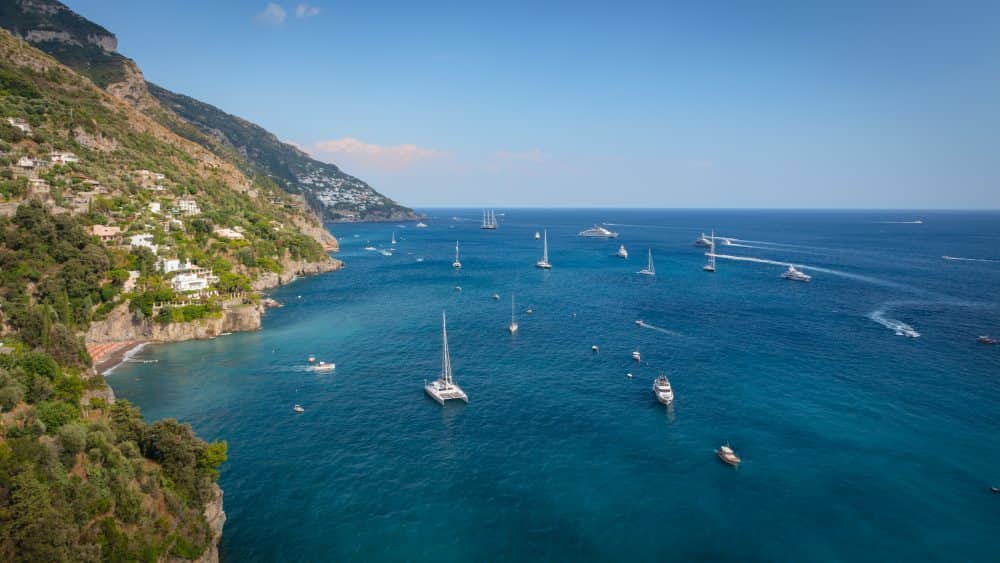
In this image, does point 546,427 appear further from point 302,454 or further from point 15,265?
point 15,265

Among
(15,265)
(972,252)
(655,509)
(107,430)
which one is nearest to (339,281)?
(15,265)

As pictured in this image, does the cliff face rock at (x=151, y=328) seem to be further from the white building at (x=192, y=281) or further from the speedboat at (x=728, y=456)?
the speedboat at (x=728, y=456)

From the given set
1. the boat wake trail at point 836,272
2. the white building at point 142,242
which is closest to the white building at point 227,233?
the white building at point 142,242

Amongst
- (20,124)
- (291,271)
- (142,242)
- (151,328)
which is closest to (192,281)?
(151,328)

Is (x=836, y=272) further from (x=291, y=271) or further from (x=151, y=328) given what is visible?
(x=151, y=328)

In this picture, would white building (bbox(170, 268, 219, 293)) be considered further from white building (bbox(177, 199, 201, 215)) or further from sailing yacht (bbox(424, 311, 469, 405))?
sailing yacht (bbox(424, 311, 469, 405))
